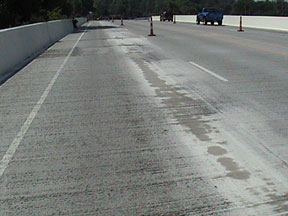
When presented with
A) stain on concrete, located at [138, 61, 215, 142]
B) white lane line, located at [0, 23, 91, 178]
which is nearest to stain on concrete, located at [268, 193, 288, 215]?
stain on concrete, located at [138, 61, 215, 142]

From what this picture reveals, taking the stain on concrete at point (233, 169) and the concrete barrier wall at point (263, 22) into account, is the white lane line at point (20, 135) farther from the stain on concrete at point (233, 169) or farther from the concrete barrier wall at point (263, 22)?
the concrete barrier wall at point (263, 22)

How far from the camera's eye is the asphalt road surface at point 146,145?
403 centimetres

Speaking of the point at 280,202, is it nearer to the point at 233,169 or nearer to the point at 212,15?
the point at 233,169

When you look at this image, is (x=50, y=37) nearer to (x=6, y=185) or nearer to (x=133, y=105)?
(x=133, y=105)

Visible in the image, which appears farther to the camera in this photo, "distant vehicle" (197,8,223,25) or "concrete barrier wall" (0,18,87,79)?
"distant vehicle" (197,8,223,25)

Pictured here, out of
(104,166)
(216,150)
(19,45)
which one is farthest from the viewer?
(19,45)

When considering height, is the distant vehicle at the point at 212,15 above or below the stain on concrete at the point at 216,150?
above

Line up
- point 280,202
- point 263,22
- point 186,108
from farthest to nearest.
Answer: point 263,22, point 186,108, point 280,202

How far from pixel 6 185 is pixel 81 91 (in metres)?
5.13

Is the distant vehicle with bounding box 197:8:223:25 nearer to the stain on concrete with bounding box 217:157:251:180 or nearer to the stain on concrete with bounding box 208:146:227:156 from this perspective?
the stain on concrete with bounding box 208:146:227:156

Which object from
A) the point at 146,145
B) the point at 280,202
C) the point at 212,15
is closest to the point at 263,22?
the point at 212,15

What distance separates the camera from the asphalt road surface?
159 inches

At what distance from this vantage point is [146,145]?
563 centimetres

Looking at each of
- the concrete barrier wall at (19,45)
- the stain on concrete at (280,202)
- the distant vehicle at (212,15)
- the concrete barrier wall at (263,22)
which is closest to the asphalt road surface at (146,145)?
the stain on concrete at (280,202)
